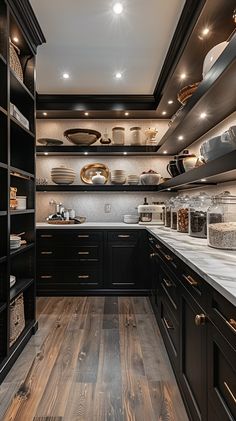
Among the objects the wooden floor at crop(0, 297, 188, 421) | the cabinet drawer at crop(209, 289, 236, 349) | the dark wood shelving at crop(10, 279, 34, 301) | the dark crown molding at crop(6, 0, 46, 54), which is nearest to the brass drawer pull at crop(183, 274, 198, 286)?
the cabinet drawer at crop(209, 289, 236, 349)

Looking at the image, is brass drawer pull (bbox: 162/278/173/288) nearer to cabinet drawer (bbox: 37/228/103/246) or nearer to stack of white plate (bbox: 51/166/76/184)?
cabinet drawer (bbox: 37/228/103/246)

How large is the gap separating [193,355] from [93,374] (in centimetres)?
88

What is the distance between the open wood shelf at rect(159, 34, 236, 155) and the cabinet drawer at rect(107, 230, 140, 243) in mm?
1249

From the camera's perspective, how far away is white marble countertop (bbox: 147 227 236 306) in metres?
0.93

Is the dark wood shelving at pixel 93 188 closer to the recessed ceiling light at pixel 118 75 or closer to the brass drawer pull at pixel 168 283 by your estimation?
the recessed ceiling light at pixel 118 75

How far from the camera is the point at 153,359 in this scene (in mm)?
2045

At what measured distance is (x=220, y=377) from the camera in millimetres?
980

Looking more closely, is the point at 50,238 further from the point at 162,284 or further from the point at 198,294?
the point at 198,294

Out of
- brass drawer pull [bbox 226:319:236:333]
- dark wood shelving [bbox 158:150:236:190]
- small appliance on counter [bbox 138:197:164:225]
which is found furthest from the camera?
small appliance on counter [bbox 138:197:164:225]

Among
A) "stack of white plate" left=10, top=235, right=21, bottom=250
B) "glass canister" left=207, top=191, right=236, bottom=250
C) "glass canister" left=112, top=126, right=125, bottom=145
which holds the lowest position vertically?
"stack of white plate" left=10, top=235, right=21, bottom=250

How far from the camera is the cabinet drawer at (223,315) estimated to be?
2.83 feet

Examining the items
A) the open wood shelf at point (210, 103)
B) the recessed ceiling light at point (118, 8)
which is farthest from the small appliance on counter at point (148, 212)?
the recessed ceiling light at point (118, 8)

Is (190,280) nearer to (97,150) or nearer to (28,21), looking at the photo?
(28,21)

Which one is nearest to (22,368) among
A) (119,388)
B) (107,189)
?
(119,388)
